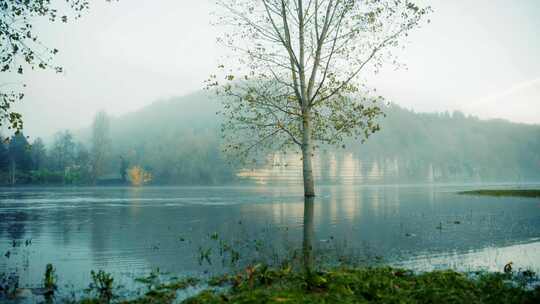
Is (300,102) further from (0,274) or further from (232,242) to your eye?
(0,274)

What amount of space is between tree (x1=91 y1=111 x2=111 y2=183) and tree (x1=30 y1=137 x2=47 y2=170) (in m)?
22.2

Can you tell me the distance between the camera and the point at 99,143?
151 meters

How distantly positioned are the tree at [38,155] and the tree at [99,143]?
72.7 feet

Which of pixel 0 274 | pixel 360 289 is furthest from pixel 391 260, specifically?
pixel 0 274

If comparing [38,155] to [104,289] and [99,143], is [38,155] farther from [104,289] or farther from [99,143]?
[104,289]

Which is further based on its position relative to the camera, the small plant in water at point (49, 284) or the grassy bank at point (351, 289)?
the small plant in water at point (49, 284)

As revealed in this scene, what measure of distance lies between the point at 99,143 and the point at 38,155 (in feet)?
89.4

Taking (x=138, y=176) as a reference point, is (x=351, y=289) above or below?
above

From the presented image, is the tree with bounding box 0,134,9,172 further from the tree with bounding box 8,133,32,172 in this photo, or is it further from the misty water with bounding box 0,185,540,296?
the misty water with bounding box 0,185,540,296

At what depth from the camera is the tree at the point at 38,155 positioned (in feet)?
495

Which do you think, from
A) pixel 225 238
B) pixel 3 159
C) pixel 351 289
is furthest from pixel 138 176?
pixel 351 289

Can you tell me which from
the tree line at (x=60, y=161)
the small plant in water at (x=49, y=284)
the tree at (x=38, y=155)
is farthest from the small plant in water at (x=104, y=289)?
the tree at (x=38, y=155)

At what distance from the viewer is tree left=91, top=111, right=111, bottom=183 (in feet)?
485

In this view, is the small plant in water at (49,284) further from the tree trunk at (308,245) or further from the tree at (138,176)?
the tree at (138,176)
